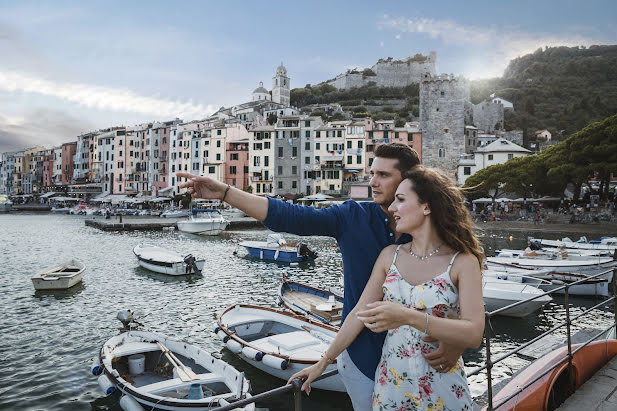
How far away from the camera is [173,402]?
686 cm

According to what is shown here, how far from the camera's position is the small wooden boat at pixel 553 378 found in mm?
3619

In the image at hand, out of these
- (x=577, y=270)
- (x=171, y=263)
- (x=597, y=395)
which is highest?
(x=597, y=395)

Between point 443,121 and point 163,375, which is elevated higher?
point 443,121

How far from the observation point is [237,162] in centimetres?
6719

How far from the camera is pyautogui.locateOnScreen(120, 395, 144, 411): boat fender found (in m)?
7.15

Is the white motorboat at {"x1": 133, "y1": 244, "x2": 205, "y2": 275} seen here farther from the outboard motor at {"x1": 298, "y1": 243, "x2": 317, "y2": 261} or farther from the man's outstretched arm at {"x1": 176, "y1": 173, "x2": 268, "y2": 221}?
the man's outstretched arm at {"x1": 176, "y1": 173, "x2": 268, "y2": 221}

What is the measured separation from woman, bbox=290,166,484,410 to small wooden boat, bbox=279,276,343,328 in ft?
30.4

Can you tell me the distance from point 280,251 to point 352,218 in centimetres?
2264

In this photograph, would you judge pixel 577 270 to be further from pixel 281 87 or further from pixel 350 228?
pixel 281 87

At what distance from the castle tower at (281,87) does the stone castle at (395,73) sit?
15535 mm

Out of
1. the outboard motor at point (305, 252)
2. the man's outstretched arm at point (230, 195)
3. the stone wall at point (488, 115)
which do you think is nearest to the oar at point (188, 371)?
the man's outstretched arm at point (230, 195)

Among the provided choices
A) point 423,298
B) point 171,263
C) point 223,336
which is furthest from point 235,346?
point 171,263

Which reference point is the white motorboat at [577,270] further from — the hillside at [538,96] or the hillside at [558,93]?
the hillside at [558,93]

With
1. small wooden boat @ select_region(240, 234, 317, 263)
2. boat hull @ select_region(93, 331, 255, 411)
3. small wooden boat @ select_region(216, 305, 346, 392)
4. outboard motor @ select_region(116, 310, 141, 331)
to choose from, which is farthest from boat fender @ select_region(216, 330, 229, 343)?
small wooden boat @ select_region(240, 234, 317, 263)
